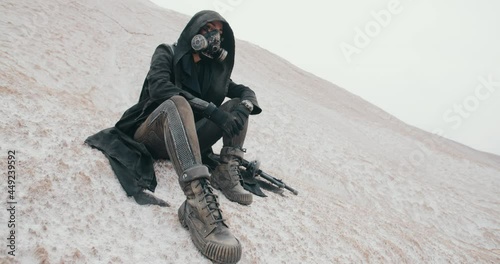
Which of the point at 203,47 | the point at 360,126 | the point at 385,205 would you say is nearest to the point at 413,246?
the point at 385,205

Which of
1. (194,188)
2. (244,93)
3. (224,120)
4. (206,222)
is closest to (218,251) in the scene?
(206,222)

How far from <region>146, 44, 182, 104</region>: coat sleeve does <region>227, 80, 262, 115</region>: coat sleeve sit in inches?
40.9

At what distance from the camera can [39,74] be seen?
7.64 meters

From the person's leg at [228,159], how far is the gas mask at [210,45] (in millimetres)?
644

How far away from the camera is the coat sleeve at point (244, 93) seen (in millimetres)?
4871

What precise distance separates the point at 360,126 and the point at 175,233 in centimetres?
1379

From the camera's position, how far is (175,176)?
4.88 metres

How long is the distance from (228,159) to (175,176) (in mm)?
785

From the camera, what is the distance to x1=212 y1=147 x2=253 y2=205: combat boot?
4.64 m

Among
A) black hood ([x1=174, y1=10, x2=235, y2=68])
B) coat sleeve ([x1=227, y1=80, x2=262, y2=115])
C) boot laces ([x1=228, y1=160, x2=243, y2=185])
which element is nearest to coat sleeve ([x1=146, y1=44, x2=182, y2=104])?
black hood ([x1=174, y1=10, x2=235, y2=68])

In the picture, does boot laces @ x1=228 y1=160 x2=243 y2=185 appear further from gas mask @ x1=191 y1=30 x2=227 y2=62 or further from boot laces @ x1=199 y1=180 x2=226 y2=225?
gas mask @ x1=191 y1=30 x2=227 y2=62

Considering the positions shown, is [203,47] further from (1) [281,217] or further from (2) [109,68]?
(2) [109,68]

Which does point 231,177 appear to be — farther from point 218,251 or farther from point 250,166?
point 218,251

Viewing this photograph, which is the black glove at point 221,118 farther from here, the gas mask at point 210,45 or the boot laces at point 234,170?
the gas mask at point 210,45
